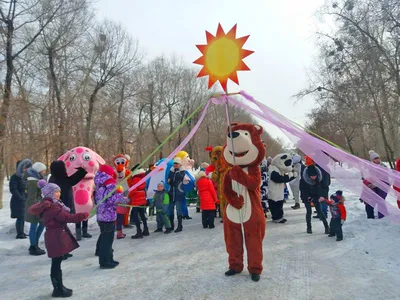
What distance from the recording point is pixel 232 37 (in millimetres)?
4477

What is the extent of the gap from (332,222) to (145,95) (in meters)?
26.3

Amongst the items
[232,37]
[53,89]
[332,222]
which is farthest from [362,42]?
[53,89]

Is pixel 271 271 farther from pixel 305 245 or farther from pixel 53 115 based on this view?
pixel 53 115

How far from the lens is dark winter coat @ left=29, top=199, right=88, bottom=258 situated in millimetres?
4379

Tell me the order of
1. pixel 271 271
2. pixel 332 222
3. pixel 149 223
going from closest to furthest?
pixel 271 271 → pixel 332 222 → pixel 149 223

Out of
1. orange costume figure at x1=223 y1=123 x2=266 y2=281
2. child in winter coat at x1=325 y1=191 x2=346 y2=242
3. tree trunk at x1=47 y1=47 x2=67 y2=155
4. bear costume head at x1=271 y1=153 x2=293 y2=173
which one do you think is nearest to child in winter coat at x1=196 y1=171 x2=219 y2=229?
bear costume head at x1=271 y1=153 x2=293 y2=173

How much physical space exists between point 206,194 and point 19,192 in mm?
4433

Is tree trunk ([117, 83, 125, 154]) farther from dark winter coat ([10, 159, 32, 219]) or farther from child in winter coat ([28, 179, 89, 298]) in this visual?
child in winter coat ([28, 179, 89, 298])

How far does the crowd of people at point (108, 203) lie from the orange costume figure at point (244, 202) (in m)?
1.02

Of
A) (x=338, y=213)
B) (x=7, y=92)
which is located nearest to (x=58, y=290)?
(x=338, y=213)

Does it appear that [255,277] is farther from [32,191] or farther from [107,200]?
[32,191]

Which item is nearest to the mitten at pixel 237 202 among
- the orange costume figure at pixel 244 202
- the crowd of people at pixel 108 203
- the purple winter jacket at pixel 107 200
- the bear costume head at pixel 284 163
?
the orange costume figure at pixel 244 202

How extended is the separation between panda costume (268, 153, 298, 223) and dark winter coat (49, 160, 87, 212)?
483cm

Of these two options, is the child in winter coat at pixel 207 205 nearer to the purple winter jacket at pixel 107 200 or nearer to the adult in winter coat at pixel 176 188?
the adult in winter coat at pixel 176 188
